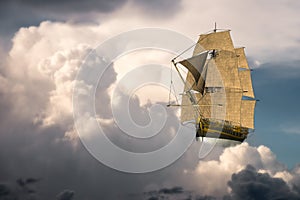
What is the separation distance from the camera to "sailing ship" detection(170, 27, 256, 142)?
115m

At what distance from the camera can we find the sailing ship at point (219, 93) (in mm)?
114750

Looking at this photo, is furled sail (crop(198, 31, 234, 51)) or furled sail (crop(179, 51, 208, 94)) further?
furled sail (crop(198, 31, 234, 51))

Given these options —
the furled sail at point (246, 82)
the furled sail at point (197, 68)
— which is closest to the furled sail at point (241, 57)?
the furled sail at point (246, 82)

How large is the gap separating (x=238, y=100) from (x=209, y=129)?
1821cm

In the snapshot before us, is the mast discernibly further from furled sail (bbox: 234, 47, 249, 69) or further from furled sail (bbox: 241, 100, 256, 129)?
furled sail (bbox: 234, 47, 249, 69)

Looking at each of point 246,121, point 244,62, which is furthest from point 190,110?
point 244,62

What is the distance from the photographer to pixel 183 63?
10569 centimetres

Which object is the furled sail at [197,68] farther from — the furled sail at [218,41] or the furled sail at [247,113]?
the furled sail at [247,113]

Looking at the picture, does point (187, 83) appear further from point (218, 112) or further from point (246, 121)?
point (246, 121)

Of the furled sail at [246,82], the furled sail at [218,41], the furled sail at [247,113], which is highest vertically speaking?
the furled sail at [218,41]

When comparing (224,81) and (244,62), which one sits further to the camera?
(244,62)

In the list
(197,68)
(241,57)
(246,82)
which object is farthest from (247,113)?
(197,68)

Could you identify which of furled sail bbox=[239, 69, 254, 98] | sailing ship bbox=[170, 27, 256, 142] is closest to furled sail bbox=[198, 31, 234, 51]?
sailing ship bbox=[170, 27, 256, 142]

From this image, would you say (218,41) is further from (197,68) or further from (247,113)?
(247,113)
